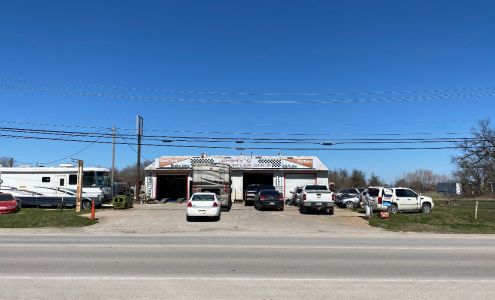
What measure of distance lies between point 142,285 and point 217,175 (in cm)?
2592

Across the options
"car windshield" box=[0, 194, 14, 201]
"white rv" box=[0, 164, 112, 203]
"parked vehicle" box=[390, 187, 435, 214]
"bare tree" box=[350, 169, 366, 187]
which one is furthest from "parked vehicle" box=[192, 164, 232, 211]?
"bare tree" box=[350, 169, 366, 187]

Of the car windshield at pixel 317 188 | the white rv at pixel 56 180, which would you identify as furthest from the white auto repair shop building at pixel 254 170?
the car windshield at pixel 317 188

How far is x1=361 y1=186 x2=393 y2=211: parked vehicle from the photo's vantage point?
93.5ft

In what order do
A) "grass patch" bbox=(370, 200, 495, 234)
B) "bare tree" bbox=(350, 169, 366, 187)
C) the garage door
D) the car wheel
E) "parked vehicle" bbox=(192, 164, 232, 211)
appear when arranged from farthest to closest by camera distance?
"bare tree" bbox=(350, 169, 366, 187) < the garage door < "parked vehicle" bbox=(192, 164, 232, 211) < the car wheel < "grass patch" bbox=(370, 200, 495, 234)

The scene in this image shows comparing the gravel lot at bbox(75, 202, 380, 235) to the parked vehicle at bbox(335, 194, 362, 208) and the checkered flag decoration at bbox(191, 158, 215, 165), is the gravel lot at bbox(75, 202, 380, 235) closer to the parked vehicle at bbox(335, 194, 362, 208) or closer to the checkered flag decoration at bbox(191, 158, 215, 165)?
the parked vehicle at bbox(335, 194, 362, 208)

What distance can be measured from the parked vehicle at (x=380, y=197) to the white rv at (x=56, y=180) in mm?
20699

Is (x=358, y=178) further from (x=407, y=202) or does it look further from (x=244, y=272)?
(x=244, y=272)

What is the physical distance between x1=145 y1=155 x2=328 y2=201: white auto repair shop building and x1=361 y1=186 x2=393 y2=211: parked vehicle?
1676 cm

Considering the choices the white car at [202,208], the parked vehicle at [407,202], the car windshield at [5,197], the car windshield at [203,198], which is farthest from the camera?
the car windshield at [5,197]

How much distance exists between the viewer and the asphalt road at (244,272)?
24.0ft

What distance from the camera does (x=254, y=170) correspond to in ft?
158

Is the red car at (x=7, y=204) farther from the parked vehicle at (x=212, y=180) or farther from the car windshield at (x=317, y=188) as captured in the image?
the car windshield at (x=317, y=188)

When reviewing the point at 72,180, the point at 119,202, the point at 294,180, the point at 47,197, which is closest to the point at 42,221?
the point at 119,202

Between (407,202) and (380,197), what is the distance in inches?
87.8
